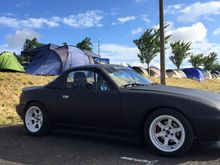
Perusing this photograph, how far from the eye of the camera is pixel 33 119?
314 inches

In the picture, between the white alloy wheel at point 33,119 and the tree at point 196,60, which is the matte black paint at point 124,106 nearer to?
the white alloy wheel at point 33,119

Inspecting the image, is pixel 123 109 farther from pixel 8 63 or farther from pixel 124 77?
pixel 8 63

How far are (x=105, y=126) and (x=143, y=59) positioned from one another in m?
29.9

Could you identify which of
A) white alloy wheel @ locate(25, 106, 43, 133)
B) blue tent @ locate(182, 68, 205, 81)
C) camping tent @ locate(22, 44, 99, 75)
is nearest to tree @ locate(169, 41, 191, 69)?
blue tent @ locate(182, 68, 205, 81)

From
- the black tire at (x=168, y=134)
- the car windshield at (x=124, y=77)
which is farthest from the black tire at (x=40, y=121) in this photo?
the black tire at (x=168, y=134)

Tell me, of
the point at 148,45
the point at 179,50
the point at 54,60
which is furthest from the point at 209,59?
the point at 54,60

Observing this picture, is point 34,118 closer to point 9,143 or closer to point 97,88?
point 9,143

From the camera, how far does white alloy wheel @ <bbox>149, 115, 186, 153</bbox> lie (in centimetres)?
A: 603

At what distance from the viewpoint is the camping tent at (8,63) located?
17875 millimetres

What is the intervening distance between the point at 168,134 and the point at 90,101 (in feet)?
4.92

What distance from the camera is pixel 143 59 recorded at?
36.4m

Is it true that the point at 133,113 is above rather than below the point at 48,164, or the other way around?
above

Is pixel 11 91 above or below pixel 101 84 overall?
below

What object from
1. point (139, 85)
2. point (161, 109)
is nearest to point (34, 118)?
point (139, 85)
